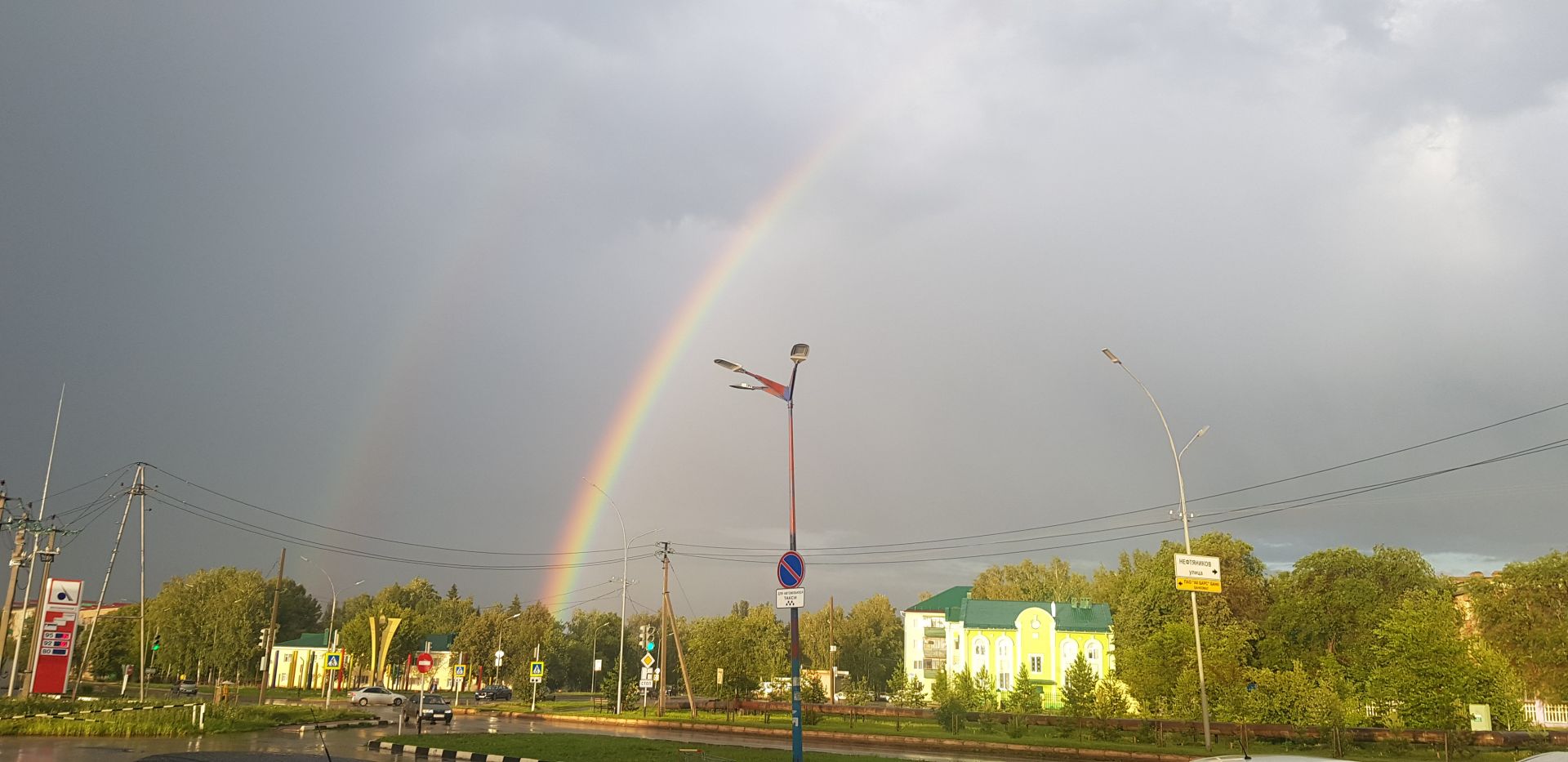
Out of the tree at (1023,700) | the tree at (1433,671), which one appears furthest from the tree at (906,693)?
the tree at (1433,671)

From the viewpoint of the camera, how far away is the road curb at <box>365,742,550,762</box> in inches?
1029

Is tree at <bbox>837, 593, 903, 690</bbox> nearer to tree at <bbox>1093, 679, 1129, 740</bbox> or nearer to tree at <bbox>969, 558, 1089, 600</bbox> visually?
tree at <bbox>969, 558, 1089, 600</bbox>

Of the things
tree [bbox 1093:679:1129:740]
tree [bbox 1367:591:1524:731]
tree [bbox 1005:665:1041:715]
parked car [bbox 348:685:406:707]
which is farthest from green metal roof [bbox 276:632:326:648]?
tree [bbox 1367:591:1524:731]

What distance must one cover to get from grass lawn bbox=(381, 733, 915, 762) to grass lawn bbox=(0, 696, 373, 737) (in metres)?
9.59

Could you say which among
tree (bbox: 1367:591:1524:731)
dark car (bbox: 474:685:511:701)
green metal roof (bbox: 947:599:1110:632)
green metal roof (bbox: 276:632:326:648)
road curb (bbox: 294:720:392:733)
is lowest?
dark car (bbox: 474:685:511:701)

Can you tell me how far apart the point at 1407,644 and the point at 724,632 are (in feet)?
147

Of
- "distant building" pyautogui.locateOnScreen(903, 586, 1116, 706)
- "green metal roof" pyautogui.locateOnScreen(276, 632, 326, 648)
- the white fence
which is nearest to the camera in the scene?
the white fence

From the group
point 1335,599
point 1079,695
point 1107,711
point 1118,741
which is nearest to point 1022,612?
point 1335,599

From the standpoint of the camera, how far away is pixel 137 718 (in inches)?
1411

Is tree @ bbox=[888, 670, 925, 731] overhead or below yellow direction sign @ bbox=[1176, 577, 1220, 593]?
below

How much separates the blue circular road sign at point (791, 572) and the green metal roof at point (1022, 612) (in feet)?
240

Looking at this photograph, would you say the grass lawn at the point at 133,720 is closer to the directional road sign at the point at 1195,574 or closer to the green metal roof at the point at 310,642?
the directional road sign at the point at 1195,574

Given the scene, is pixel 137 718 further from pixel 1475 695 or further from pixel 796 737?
pixel 1475 695

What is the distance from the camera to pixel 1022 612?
91000 mm
